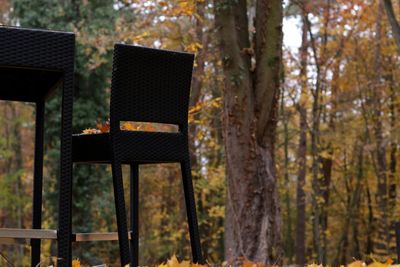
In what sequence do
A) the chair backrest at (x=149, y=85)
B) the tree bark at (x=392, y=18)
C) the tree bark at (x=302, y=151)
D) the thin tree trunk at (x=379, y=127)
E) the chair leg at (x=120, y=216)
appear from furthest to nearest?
1. the thin tree trunk at (x=379, y=127)
2. the tree bark at (x=302, y=151)
3. the tree bark at (x=392, y=18)
4. the chair backrest at (x=149, y=85)
5. the chair leg at (x=120, y=216)

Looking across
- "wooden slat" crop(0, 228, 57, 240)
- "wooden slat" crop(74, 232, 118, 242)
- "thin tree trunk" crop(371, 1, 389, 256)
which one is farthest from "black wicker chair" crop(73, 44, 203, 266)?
"thin tree trunk" crop(371, 1, 389, 256)

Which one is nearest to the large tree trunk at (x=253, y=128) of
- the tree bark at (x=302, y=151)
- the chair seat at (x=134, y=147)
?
the chair seat at (x=134, y=147)

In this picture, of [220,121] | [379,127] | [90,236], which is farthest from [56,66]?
[379,127]

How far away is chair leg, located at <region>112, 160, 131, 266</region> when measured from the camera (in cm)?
250

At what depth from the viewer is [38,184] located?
2.99 m

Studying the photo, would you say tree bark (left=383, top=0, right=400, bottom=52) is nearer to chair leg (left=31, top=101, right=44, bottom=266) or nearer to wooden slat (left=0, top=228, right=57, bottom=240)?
chair leg (left=31, top=101, right=44, bottom=266)

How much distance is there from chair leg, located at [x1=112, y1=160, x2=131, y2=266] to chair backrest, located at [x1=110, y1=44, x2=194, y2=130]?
18 cm

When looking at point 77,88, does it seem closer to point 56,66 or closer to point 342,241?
point 342,241

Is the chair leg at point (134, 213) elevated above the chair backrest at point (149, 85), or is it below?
below

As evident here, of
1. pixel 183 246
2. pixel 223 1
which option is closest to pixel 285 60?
pixel 183 246

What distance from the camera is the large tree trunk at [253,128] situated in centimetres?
604

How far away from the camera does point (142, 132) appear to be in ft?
8.59

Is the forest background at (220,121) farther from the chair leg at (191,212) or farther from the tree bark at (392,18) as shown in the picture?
the chair leg at (191,212)

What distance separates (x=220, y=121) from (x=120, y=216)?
31.7 feet
